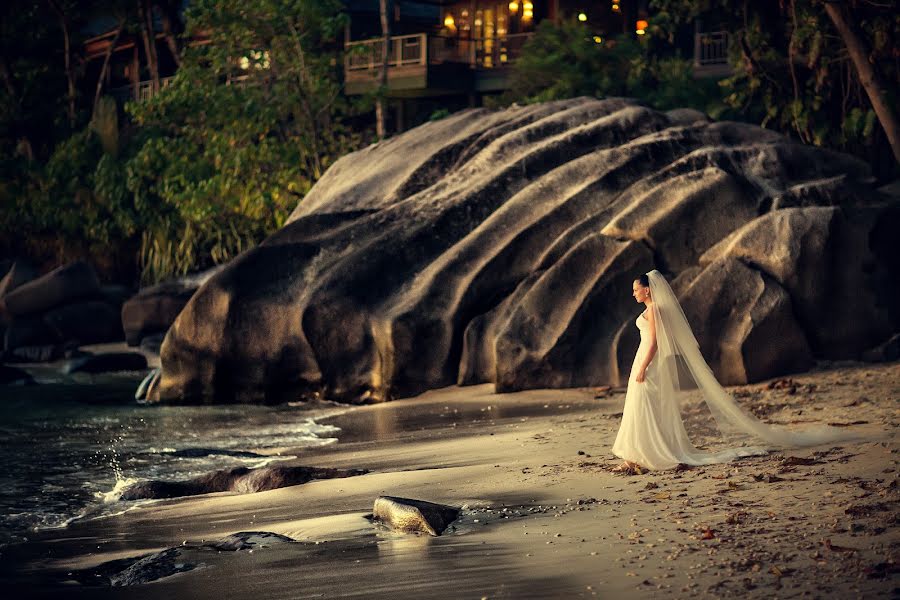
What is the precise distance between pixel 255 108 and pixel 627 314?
16.4 metres

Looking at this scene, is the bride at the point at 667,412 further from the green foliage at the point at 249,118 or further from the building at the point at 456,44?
the building at the point at 456,44

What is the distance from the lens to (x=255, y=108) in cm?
2912

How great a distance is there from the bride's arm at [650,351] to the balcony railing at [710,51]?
2385 centimetres

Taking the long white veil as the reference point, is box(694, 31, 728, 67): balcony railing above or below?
above

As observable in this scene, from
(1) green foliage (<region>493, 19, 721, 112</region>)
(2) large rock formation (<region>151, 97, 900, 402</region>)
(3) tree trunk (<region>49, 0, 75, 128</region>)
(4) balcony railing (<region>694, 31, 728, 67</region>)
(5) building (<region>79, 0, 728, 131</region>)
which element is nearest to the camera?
(2) large rock formation (<region>151, 97, 900, 402</region>)

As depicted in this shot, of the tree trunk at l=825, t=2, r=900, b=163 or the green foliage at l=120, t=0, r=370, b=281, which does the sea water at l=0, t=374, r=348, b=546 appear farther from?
the green foliage at l=120, t=0, r=370, b=281

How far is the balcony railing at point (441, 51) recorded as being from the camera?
36094 millimetres

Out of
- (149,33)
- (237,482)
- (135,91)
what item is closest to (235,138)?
(149,33)

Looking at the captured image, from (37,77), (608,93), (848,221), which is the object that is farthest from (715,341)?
(37,77)

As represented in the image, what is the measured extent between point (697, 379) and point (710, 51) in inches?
987

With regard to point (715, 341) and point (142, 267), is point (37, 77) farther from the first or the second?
point (715, 341)

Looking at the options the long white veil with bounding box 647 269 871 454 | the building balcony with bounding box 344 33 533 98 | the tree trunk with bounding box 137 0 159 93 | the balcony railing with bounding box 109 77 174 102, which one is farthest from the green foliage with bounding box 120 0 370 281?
the long white veil with bounding box 647 269 871 454

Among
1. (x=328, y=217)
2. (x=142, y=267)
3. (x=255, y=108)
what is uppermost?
(x=255, y=108)

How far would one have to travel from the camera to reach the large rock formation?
47.5 ft
